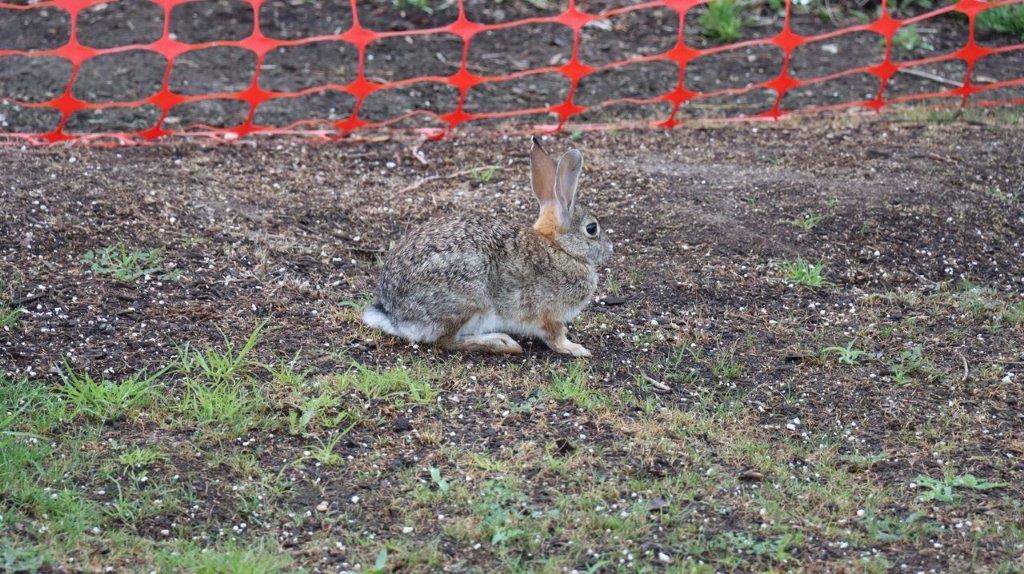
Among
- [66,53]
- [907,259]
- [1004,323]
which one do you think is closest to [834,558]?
[1004,323]

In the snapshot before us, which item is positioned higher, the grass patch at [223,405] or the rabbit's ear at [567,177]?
the rabbit's ear at [567,177]

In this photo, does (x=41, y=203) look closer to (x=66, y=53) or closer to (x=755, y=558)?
(x=66, y=53)

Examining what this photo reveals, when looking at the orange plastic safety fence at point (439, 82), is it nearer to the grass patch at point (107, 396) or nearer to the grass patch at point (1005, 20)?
the grass patch at point (1005, 20)

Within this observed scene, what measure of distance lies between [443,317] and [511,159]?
2640 mm

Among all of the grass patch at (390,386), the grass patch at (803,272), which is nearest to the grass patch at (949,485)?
the grass patch at (803,272)

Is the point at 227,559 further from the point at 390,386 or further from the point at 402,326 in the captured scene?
the point at 402,326

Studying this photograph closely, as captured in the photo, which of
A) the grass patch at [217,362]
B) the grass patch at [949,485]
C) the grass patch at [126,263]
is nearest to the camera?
the grass patch at [949,485]

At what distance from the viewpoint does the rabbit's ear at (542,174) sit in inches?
234

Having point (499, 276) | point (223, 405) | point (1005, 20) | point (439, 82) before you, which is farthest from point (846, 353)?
point (1005, 20)

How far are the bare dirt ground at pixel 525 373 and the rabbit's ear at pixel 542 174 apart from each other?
0.66 metres

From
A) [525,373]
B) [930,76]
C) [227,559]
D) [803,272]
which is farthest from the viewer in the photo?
[930,76]

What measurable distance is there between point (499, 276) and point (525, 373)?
468 millimetres

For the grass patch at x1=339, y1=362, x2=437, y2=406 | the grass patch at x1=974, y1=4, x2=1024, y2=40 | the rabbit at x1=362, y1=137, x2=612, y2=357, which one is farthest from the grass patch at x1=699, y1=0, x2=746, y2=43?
the grass patch at x1=339, y1=362, x2=437, y2=406

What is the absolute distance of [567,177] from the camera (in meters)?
5.98
